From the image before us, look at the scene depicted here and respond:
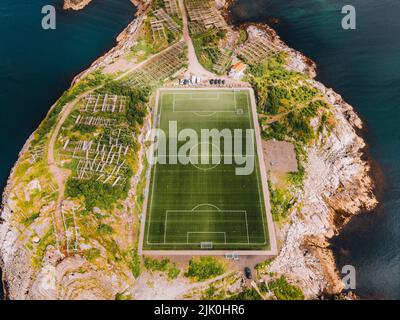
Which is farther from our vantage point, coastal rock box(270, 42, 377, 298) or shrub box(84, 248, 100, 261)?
coastal rock box(270, 42, 377, 298)

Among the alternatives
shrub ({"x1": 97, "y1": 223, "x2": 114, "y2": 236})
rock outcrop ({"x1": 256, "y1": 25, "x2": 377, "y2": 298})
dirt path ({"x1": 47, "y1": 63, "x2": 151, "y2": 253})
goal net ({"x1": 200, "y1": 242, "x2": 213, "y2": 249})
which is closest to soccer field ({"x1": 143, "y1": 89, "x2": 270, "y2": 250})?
goal net ({"x1": 200, "y1": 242, "x2": 213, "y2": 249})

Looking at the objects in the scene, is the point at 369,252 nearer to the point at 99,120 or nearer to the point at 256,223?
the point at 256,223

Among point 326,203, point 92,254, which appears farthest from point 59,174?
point 326,203

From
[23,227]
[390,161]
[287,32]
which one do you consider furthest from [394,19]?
[23,227]

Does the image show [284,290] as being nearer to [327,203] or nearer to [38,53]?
[327,203]

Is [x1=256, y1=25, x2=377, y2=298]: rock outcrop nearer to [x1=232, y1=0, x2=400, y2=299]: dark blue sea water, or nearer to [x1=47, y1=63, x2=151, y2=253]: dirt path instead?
[x1=232, y1=0, x2=400, y2=299]: dark blue sea water
